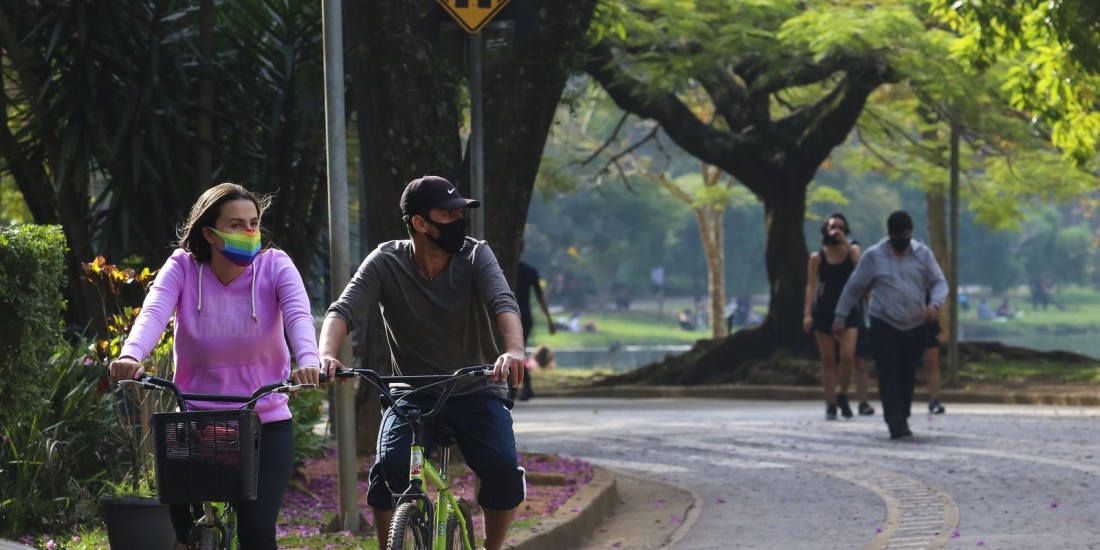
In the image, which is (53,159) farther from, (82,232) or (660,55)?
(660,55)

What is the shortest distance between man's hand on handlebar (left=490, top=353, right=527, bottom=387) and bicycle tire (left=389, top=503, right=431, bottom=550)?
0.45 m

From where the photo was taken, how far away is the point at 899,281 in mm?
13781

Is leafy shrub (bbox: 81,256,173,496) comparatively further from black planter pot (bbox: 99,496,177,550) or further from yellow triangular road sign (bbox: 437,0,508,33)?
yellow triangular road sign (bbox: 437,0,508,33)

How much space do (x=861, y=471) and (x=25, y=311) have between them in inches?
244

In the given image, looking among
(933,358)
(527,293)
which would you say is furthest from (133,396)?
(527,293)

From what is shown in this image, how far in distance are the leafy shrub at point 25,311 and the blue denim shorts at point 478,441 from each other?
6.77 feet

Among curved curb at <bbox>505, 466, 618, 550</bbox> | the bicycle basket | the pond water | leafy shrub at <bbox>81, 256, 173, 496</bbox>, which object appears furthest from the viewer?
the pond water

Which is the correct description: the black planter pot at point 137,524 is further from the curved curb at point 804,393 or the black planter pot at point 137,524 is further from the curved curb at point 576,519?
the curved curb at point 804,393

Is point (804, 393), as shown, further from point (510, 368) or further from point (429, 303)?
point (510, 368)

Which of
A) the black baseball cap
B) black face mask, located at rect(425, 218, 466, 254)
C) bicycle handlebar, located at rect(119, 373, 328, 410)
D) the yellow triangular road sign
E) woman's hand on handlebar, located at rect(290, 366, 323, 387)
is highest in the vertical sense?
the yellow triangular road sign

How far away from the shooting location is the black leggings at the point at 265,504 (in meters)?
5.29

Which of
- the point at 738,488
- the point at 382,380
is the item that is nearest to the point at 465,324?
the point at 382,380

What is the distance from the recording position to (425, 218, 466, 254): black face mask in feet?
19.0

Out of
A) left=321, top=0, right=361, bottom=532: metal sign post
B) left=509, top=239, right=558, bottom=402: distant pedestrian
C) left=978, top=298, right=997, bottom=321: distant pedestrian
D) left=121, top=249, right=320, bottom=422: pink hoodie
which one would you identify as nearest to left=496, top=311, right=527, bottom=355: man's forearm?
left=121, top=249, right=320, bottom=422: pink hoodie
